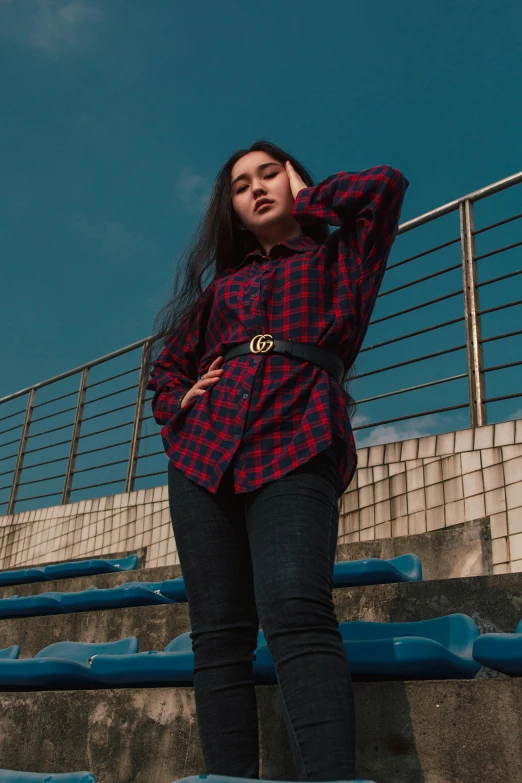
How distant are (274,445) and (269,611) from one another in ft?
0.94

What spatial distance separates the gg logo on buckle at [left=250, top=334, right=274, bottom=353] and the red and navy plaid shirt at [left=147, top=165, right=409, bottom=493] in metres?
0.01

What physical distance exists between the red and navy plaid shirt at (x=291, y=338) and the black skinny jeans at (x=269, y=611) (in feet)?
0.15

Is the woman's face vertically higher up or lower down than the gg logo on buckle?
higher up

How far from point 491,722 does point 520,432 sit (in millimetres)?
1669

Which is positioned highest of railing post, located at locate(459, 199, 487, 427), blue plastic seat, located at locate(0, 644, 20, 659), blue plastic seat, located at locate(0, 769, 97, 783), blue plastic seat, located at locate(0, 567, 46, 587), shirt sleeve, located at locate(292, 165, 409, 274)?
railing post, located at locate(459, 199, 487, 427)

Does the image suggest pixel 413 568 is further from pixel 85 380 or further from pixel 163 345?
pixel 85 380

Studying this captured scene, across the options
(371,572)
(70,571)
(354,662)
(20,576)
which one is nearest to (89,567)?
(70,571)

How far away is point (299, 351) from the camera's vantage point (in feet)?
4.60

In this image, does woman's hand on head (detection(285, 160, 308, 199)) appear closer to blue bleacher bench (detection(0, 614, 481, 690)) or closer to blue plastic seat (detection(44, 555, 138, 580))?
blue bleacher bench (detection(0, 614, 481, 690))

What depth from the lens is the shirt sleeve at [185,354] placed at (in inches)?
64.3

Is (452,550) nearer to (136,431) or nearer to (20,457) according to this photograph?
(136,431)

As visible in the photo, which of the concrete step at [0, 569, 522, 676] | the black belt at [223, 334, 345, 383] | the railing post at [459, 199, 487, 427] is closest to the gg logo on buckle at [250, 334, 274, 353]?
the black belt at [223, 334, 345, 383]

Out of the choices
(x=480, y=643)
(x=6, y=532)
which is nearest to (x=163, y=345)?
(x=480, y=643)

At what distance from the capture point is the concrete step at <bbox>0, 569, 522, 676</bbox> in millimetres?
1738
